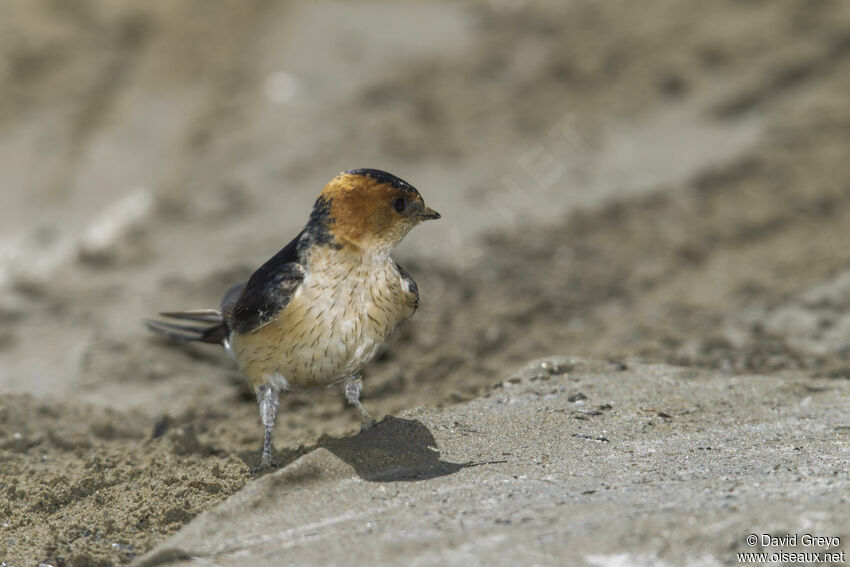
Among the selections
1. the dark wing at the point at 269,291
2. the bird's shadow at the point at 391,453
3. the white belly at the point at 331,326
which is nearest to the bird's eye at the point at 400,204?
the white belly at the point at 331,326

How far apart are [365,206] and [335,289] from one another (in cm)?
38

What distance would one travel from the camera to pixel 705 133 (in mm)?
9617

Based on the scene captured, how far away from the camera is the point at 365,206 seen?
13.4 feet

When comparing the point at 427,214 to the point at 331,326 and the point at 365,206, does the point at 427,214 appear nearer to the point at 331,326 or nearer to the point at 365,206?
the point at 365,206

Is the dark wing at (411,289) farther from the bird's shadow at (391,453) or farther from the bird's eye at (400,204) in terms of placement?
the bird's shadow at (391,453)

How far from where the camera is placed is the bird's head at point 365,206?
4.05m

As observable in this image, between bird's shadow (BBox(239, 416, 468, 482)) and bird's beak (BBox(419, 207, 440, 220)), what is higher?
bird's beak (BBox(419, 207, 440, 220))

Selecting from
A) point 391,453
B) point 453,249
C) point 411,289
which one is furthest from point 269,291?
point 453,249

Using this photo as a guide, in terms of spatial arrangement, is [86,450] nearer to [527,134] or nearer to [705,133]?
[527,134]

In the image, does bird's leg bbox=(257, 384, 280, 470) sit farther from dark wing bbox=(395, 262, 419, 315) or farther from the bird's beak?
the bird's beak

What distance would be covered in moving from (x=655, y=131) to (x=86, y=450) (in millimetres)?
6733

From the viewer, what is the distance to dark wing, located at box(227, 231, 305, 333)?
160 inches

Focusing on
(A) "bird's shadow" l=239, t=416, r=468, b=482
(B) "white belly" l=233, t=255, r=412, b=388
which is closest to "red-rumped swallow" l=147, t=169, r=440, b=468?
(B) "white belly" l=233, t=255, r=412, b=388

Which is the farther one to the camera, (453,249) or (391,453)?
(453,249)
